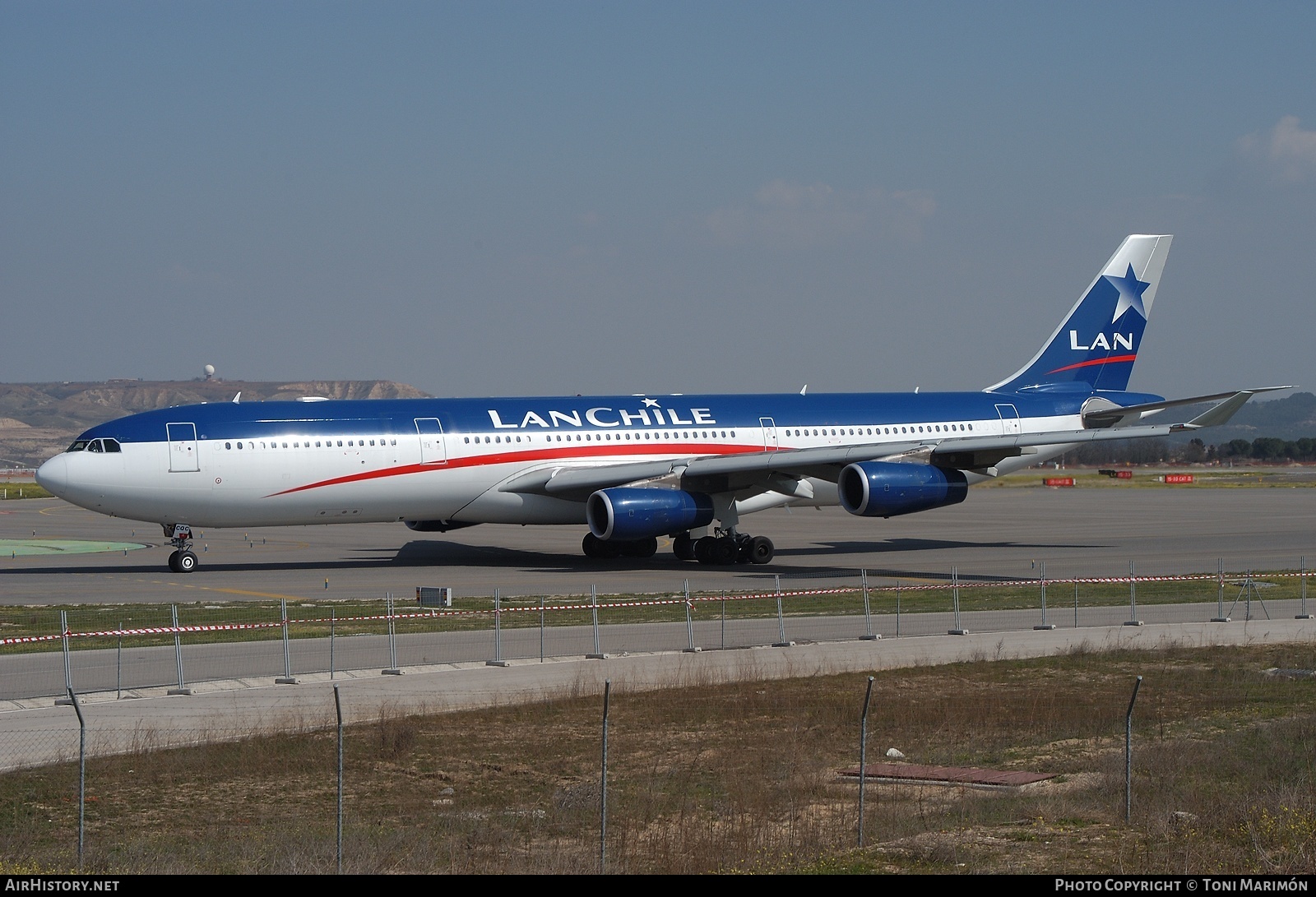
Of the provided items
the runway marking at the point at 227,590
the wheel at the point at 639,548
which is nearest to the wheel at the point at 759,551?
the wheel at the point at 639,548

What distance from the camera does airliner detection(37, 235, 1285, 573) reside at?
37531 mm

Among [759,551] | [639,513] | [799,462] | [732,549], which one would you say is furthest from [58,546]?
[799,462]

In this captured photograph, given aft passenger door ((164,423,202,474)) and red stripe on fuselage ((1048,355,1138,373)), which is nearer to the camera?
aft passenger door ((164,423,202,474))

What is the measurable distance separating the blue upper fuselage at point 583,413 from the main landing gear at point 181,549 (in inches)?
118

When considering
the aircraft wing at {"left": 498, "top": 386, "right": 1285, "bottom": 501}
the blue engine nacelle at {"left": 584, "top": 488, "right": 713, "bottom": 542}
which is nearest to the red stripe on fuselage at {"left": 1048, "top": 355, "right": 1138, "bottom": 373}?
the aircraft wing at {"left": 498, "top": 386, "right": 1285, "bottom": 501}

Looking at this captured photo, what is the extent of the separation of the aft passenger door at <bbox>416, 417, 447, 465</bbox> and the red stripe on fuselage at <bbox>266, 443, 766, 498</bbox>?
114 millimetres

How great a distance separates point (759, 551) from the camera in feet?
138

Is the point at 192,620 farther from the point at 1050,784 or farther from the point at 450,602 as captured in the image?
the point at 1050,784

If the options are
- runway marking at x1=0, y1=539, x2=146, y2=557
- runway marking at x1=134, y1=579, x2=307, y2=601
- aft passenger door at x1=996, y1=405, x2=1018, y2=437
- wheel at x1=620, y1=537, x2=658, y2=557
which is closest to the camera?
runway marking at x1=134, y1=579, x2=307, y2=601

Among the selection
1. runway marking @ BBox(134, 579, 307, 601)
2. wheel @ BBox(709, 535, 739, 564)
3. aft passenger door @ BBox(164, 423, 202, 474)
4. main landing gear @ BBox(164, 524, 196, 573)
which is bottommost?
runway marking @ BBox(134, 579, 307, 601)

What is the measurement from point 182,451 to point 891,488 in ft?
60.8

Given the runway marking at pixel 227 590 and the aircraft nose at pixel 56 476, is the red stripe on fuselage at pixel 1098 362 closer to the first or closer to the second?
the runway marking at pixel 227 590

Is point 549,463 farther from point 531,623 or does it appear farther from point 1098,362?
point 1098,362

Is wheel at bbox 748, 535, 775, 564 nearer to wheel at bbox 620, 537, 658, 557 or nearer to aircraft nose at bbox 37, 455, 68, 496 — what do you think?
wheel at bbox 620, 537, 658, 557
